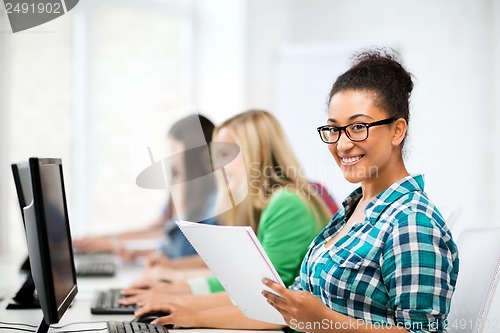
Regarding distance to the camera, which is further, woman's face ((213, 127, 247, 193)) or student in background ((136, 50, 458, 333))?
woman's face ((213, 127, 247, 193))

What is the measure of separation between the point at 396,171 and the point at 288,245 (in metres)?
0.55

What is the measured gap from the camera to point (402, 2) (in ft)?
13.8

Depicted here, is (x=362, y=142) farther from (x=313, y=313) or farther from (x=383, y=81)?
(x=313, y=313)

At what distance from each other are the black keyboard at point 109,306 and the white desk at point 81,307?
0.03 metres

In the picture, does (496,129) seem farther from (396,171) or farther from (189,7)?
(396,171)

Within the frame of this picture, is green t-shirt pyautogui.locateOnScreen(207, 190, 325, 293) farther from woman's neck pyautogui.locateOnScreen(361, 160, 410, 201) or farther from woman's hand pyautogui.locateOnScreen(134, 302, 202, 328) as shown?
woman's neck pyautogui.locateOnScreen(361, 160, 410, 201)

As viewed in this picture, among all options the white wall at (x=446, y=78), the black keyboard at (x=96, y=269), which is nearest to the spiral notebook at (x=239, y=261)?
the black keyboard at (x=96, y=269)

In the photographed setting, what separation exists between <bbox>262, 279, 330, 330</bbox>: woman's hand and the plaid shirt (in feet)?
0.37

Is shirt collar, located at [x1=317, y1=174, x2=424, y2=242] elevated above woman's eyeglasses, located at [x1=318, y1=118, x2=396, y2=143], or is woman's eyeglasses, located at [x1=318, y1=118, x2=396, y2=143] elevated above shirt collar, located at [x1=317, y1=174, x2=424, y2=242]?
woman's eyeglasses, located at [x1=318, y1=118, x2=396, y2=143]

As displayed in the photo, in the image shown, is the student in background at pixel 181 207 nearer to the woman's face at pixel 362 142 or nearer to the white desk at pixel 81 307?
the white desk at pixel 81 307

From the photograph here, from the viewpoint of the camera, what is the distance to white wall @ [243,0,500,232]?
4066 millimetres

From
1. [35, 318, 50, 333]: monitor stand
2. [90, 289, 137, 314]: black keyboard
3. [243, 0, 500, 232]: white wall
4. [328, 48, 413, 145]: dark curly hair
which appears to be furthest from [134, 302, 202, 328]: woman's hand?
[243, 0, 500, 232]: white wall

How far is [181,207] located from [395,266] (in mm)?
1803

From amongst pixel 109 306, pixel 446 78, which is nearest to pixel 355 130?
pixel 109 306
